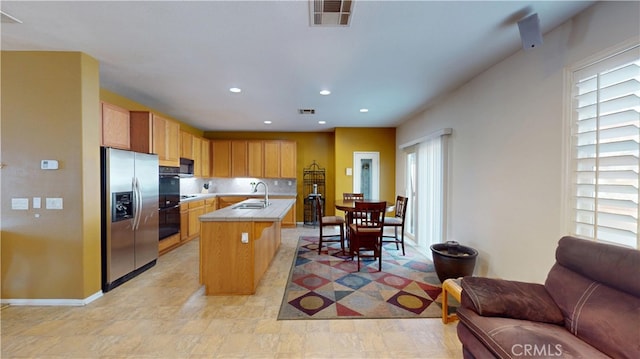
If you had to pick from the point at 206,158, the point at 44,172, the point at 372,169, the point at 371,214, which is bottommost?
the point at 371,214

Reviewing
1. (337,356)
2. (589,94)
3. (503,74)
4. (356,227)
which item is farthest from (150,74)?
(589,94)

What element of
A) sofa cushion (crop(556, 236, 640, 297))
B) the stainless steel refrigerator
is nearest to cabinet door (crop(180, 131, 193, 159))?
the stainless steel refrigerator

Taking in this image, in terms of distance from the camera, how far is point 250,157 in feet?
21.2

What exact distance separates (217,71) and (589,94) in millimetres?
3297

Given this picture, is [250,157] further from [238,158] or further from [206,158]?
[206,158]

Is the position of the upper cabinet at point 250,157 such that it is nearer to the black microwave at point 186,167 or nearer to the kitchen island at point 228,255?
the black microwave at point 186,167

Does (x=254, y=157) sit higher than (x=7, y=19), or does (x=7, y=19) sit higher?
(x=7, y=19)

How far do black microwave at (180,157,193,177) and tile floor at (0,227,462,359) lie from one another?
9.00 feet

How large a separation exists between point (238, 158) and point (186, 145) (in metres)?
1.44

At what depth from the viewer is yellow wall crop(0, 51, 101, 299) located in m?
2.51

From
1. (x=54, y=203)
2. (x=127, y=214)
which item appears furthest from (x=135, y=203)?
(x=54, y=203)

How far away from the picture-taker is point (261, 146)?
21.1 feet

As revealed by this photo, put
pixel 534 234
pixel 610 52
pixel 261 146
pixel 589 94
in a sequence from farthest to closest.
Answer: pixel 261 146 → pixel 534 234 → pixel 589 94 → pixel 610 52

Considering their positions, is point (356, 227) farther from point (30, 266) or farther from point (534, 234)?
point (30, 266)
